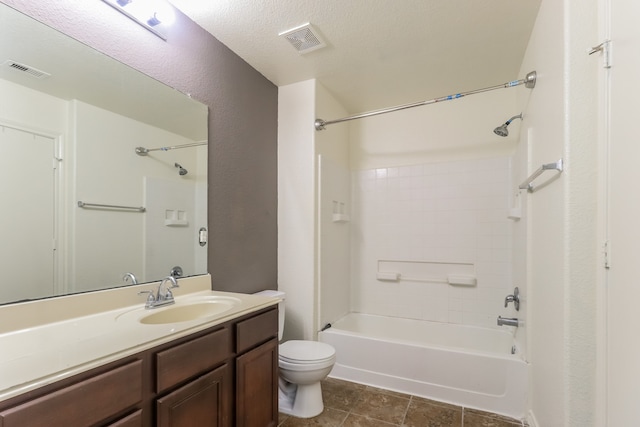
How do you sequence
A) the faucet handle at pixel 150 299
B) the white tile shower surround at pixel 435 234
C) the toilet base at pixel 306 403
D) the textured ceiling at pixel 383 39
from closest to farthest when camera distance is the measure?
the faucet handle at pixel 150 299 → the textured ceiling at pixel 383 39 → the toilet base at pixel 306 403 → the white tile shower surround at pixel 435 234

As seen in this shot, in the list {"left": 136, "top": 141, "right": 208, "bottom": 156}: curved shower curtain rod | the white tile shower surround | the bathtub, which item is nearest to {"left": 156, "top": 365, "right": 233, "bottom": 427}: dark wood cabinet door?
{"left": 136, "top": 141, "right": 208, "bottom": 156}: curved shower curtain rod

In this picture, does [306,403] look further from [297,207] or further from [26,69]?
[26,69]

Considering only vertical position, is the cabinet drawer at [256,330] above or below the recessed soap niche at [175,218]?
below

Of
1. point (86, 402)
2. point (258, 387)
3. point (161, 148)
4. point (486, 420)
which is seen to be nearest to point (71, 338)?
point (86, 402)

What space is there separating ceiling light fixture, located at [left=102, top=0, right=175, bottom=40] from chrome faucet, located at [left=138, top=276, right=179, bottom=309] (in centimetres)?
129

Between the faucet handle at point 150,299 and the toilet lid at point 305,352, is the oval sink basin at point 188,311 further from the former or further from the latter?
the toilet lid at point 305,352

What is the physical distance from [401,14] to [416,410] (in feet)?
7.94

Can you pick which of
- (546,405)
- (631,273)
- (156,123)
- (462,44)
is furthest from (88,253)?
(462,44)

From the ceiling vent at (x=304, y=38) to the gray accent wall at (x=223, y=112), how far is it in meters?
0.44

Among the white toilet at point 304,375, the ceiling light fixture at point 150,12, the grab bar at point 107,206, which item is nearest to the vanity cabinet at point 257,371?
the white toilet at point 304,375

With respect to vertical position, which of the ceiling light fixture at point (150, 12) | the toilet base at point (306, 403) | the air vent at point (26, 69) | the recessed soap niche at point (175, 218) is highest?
the ceiling light fixture at point (150, 12)

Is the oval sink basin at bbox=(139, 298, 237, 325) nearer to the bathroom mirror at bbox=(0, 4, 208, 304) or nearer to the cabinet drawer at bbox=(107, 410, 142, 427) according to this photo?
the bathroom mirror at bbox=(0, 4, 208, 304)

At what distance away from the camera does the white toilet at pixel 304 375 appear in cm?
187

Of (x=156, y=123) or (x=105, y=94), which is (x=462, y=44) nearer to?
(x=156, y=123)
